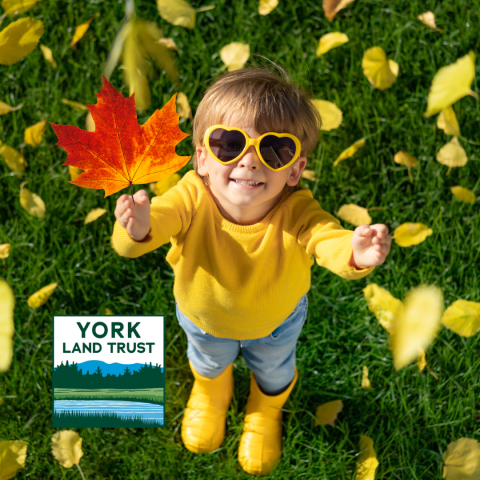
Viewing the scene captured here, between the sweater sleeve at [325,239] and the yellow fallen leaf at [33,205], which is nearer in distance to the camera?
the sweater sleeve at [325,239]

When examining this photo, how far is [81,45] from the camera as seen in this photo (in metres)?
2.13

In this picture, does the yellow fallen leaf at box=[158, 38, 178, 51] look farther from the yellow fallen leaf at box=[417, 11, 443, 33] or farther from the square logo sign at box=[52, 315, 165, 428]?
the square logo sign at box=[52, 315, 165, 428]

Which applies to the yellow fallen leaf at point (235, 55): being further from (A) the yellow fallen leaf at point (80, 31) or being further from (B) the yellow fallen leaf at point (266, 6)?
(A) the yellow fallen leaf at point (80, 31)

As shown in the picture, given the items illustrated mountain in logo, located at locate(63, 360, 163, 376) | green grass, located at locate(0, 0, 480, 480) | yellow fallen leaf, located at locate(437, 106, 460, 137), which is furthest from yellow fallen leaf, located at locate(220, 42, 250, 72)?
illustrated mountain in logo, located at locate(63, 360, 163, 376)

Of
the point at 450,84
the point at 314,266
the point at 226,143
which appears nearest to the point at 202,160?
the point at 226,143

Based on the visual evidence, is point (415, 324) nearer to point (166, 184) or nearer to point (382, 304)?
point (382, 304)

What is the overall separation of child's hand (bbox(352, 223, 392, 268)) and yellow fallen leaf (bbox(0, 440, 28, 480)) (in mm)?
1333

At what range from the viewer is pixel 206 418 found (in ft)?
5.53

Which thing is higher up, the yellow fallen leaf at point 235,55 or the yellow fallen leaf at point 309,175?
the yellow fallen leaf at point 235,55

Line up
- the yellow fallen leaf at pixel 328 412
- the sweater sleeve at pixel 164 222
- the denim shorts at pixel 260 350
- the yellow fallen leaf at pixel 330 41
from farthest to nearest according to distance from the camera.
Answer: the yellow fallen leaf at pixel 330 41 → the yellow fallen leaf at pixel 328 412 → the denim shorts at pixel 260 350 → the sweater sleeve at pixel 164 222

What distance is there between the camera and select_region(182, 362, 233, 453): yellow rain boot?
1.68m

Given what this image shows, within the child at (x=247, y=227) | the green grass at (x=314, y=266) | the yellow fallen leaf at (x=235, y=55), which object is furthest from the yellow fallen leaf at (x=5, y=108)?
the child at (x=247, y=227)

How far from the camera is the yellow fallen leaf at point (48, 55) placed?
2.09 m

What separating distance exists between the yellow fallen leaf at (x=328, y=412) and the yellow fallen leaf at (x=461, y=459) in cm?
37
